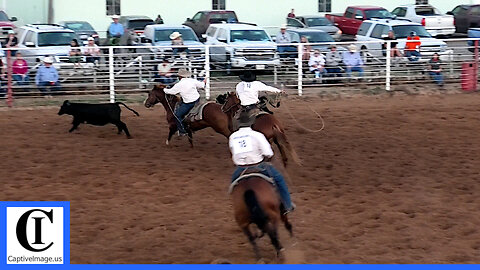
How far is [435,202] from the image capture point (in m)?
10.7

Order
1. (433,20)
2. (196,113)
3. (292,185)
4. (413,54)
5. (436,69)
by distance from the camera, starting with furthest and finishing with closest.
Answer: (433,20)
(413,54)
(436,69)
(196,113)
(292,185)

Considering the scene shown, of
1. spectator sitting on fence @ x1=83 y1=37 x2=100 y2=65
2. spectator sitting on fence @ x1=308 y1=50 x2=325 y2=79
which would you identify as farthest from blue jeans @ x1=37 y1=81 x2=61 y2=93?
spectator sitting on fence @ x1=308 y1=50 x2=325 y2=79

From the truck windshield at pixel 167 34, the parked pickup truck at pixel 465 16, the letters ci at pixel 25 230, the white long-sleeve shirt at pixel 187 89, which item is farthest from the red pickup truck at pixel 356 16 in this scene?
the letters ci at pixel 25 230

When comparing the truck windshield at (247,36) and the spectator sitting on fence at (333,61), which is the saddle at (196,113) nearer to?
the spectator sitting on fence at (333,61)

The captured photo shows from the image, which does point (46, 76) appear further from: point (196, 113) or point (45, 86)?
point (196, 113)

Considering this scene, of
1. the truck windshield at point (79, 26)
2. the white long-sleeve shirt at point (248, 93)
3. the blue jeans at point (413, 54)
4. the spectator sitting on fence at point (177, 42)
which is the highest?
the truck windshield at point (79, 26)

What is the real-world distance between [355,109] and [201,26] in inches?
639

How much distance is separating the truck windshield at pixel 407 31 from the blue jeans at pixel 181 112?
493 inches

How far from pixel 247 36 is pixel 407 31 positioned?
4.72 metres

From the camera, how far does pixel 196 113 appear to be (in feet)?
46.2

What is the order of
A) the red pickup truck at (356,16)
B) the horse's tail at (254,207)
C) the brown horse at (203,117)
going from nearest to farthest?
1. the horse's tail at (254,207)
2. the brown horse at (203,117)
3. the red pickup truck at (356,16)

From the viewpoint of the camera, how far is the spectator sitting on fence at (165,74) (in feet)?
65.0

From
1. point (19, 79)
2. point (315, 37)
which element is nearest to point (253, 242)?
point (19, 79)

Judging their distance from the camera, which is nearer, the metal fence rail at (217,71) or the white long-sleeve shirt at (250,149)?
the white long-sleeve shirt at (250,149)
